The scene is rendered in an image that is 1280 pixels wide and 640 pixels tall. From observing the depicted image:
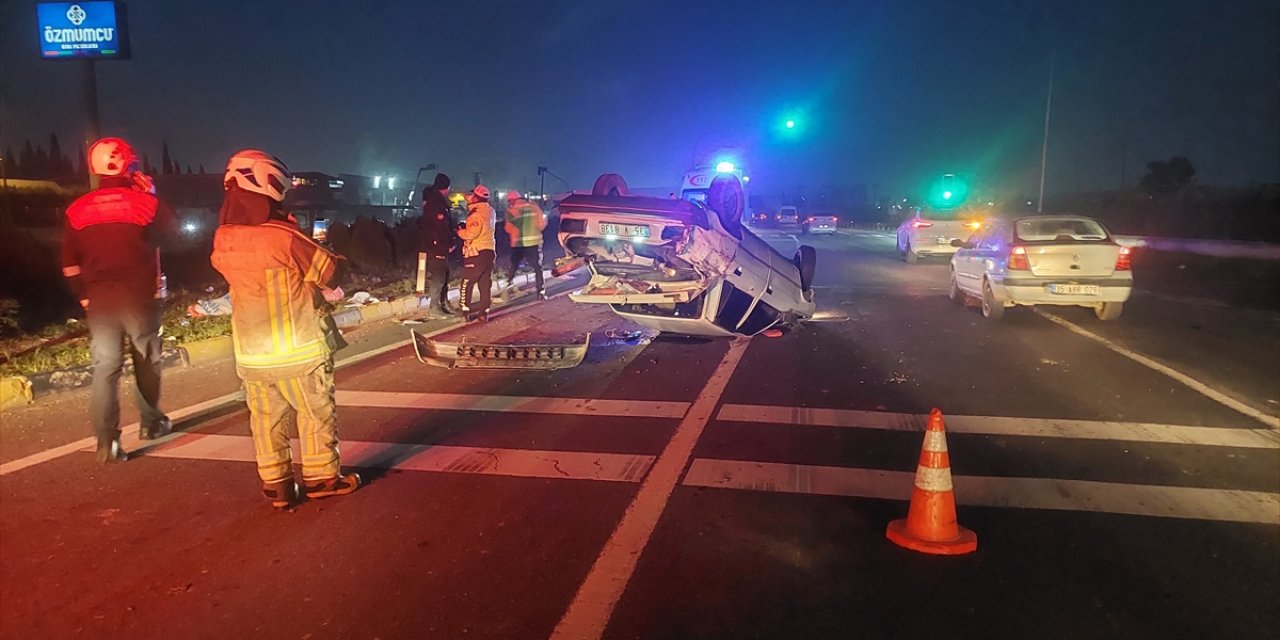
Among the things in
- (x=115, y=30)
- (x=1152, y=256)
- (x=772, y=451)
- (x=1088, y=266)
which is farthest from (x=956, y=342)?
(x=1152, y=256)

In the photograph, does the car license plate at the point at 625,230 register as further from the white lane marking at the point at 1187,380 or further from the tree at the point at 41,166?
the tree at the point at 41,166

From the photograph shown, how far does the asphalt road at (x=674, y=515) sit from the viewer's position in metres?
3.48

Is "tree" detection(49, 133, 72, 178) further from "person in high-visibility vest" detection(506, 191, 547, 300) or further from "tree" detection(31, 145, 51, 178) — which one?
"person in high-visibility vest" detection(506, 191, 547, 300)

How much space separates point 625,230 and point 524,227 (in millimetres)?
5488

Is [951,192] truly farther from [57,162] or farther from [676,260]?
[57,162]

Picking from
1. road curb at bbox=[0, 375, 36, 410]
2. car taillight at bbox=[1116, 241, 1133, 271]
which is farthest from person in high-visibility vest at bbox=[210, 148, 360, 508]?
car taillight at bbox=[1116, 241, 1133, 271]

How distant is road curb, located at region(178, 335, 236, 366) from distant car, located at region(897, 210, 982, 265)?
66.9ft

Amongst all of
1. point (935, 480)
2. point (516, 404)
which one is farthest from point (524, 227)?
point (935, 480)

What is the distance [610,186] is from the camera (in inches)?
353

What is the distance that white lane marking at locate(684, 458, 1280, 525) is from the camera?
466 cm

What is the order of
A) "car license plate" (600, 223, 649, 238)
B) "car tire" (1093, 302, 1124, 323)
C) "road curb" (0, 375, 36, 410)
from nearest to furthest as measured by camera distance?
"road curb" (0, 375, 36, 410) → "car license plate" (600, 223, 649, 238) → "car tire" (1093, 302, 1124, 323)

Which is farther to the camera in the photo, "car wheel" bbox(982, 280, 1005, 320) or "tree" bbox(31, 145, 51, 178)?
"tree" bbox(31, 145, 51, 178)

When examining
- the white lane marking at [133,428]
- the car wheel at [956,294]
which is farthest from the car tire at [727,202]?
the car wheel at [956,294]

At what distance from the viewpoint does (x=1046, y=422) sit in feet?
21.4
